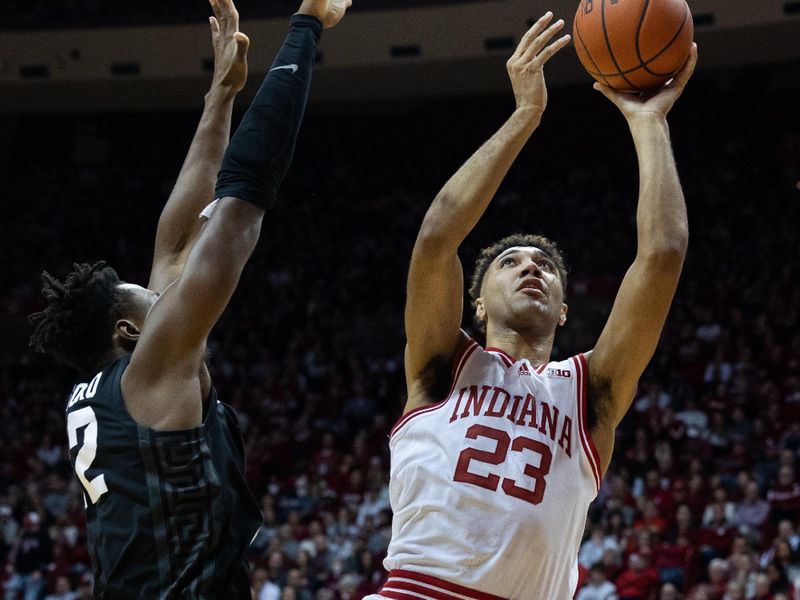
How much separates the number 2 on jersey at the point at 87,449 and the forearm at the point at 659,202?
56.2 inches

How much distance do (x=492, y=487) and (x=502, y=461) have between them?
0.08 meters

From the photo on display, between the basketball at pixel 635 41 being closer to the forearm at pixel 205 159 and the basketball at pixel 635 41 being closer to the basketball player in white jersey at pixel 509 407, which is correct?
the basketball player in white jersey at pixel 509 407

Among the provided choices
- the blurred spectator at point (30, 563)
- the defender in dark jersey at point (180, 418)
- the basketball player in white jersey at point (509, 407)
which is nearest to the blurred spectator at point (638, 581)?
the blurred spectator at point (30, 563)

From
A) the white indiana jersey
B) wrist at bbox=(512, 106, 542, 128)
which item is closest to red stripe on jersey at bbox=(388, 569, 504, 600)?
the white indiana jersey

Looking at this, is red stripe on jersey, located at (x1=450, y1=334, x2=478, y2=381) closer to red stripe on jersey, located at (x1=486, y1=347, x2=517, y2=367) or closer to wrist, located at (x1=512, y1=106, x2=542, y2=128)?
red stripe on jersey, located at (x1=486, y1=347, x2=517, y2=367)

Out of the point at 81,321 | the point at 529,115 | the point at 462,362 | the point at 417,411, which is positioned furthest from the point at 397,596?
the point at 529,115

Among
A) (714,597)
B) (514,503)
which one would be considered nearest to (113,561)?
(514,503)

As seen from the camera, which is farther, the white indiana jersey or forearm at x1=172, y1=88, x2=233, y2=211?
forearm at x1=172, y1=88, x2=233, y2=211

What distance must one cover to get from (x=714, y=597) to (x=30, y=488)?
8.07 m

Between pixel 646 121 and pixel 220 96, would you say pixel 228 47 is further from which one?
pixel 646 121

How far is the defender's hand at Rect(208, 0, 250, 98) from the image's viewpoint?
117 inches

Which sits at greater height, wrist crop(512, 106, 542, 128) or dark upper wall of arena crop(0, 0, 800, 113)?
dark upper wall of arena crop(0, 0, 800, 113)

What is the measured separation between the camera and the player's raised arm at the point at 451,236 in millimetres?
2857

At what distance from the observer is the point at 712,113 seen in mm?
18906
